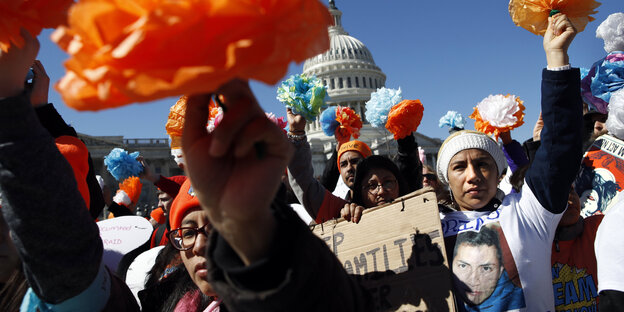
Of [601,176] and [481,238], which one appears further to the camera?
[601,176]

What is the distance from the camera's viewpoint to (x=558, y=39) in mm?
1809

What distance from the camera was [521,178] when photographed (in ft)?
8.95

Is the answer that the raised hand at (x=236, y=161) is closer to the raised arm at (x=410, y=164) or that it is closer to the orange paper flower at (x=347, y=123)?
the raised arm at (x=410, y=164)

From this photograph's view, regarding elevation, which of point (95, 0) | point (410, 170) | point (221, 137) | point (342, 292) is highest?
point (95, 0)

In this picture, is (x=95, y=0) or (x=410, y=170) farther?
(x=410, y=170)

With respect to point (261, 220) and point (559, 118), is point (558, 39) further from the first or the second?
point (261, 220)

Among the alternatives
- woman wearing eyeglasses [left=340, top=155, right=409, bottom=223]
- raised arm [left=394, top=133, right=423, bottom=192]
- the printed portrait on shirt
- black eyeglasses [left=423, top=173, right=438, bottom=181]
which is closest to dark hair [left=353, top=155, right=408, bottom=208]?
woman wearing eyeglasses [left=340, top=155, right=409, bottom=223]

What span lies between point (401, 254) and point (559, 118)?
2.93ft

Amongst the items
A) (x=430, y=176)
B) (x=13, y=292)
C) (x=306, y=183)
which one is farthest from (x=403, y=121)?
(x=13, y=292)

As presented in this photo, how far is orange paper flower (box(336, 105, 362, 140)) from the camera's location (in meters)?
5.19

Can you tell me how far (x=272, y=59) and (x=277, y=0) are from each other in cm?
10

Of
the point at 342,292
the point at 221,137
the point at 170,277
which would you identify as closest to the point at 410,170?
the point at 170,277

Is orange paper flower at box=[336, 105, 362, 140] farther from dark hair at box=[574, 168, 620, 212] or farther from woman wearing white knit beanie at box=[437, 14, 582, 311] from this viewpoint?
woman wearing white knit beanie at box=[437, 14, 582, 311]

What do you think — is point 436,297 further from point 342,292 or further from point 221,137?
point 221,137
